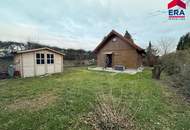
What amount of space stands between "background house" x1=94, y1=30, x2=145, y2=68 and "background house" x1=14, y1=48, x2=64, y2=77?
260 inches

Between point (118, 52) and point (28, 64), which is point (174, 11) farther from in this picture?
point (28, 64)

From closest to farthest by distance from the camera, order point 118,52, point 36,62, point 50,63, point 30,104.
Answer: point 30,104 → point 36,62 → point 50,63 → point 118,52

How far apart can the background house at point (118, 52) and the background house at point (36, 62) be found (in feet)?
21.7

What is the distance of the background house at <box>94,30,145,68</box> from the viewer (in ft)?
50.1

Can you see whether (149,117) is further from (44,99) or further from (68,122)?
(44,99)

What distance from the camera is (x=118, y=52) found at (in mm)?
16312

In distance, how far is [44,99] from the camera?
486cm

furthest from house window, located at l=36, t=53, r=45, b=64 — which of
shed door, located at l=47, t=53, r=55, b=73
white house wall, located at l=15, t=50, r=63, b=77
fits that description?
shed door, located at l=47, t=53, r=55, b=73

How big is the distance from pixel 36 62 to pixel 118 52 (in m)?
9.84

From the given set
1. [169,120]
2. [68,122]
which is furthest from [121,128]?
[169,120]

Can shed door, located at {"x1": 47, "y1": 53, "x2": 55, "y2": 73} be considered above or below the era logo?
below

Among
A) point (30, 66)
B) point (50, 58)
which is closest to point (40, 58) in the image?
point (50, 58)

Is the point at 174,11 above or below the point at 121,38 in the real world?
below

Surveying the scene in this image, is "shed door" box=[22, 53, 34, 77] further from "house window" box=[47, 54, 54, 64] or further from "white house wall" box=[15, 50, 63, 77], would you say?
"house window" box=[47, 54, 54, 64]
